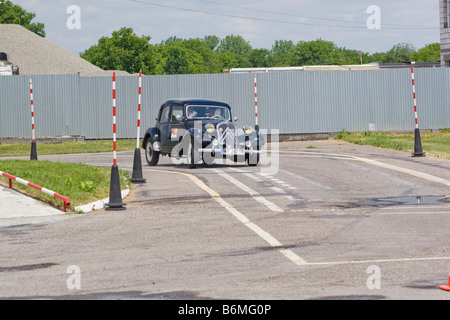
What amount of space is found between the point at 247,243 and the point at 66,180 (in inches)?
271

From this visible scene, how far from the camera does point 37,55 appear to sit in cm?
6347

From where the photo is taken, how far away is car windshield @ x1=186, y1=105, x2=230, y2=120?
70.2 ft

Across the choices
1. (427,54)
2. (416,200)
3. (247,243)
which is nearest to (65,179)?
(416,200)

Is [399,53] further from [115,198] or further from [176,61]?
[115,198]

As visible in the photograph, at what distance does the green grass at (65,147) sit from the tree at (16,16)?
6105cm

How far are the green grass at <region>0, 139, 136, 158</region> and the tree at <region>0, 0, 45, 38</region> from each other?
6105 cm

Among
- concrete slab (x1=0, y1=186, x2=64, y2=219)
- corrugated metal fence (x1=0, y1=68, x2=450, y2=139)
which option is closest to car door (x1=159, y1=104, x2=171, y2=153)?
concrete slab (x1=0, y1=186, x2=64, y2=219)

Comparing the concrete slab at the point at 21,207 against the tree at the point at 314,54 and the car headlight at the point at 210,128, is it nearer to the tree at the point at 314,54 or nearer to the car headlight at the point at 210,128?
the car headlight at the point at 210,128

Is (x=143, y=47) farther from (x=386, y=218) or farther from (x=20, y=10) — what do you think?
(x=386, y=218)

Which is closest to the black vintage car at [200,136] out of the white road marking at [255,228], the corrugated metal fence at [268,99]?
the white road marking at [255,228]

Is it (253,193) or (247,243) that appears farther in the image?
(253,193)

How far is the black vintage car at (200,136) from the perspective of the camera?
20234 millimetres

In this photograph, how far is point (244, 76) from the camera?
3394 centimetres

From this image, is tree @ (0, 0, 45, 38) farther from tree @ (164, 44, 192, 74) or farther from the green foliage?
tree @ (164, 44, 192, 74)
